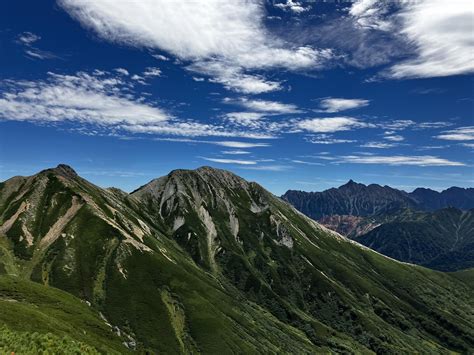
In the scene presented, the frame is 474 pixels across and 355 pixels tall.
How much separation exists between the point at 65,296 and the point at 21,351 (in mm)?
149571

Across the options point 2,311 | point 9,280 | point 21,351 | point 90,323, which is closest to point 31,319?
point 2,311

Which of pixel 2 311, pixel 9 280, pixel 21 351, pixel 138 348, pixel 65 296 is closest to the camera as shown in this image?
pixel 21 351

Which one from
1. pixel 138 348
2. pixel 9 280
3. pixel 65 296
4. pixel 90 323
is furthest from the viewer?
pixel 138 348

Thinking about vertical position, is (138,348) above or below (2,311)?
below

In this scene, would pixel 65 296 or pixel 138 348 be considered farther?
pixel 138 348

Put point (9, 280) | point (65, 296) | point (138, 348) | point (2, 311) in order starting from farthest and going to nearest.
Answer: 1. point (138, 348)
2. point (65, 296)
3. point (9, 280)
4. point (2, 311)

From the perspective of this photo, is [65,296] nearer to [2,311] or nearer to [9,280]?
[9,280]

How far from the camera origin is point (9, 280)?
166125mm

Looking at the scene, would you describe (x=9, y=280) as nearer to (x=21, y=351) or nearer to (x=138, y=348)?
(x=138, y=348)

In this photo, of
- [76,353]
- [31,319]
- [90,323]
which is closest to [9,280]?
[90,323]

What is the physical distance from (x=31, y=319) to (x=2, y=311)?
7.36m

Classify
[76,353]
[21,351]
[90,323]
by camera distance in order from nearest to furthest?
[21,351]
[76,353]
[90,323]

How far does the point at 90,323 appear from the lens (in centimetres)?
14788

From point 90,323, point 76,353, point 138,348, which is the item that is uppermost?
point 76,353
